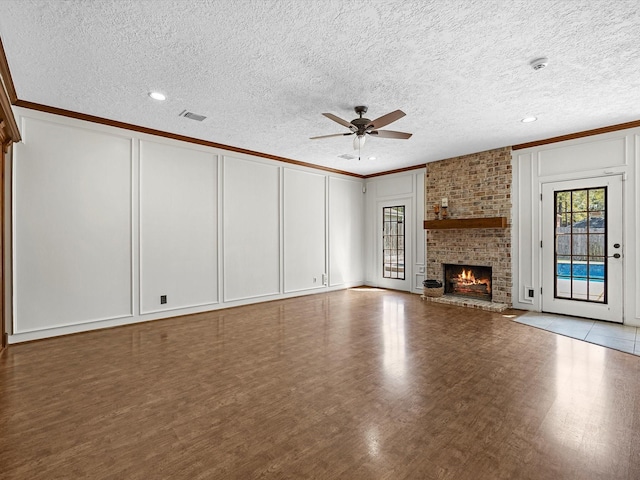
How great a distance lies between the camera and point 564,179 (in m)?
5.18

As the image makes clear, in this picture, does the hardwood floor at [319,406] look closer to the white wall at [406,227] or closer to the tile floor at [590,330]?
the tile floor at [590,330]

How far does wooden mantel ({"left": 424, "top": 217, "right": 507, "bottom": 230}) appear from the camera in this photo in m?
5.66

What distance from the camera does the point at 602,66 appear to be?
308cm

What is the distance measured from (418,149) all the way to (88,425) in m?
5.75

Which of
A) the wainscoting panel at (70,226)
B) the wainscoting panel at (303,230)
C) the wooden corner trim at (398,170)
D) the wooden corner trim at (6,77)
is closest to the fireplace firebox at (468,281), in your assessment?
the wooden corner trim at (398,170)

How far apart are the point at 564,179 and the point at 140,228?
6.61m

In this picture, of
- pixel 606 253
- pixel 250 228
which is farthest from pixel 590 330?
pixel 250 228

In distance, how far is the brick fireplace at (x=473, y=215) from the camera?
5.84m

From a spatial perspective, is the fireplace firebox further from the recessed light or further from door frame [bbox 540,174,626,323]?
the recessed light

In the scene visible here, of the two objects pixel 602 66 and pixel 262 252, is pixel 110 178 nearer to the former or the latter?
pixel 262 252

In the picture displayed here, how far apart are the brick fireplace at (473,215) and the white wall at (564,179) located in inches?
6.6

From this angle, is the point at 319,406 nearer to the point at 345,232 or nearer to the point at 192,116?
the point at 192,116

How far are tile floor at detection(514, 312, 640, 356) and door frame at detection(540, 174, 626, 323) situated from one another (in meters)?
0.15

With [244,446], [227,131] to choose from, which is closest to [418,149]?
[227,131]
